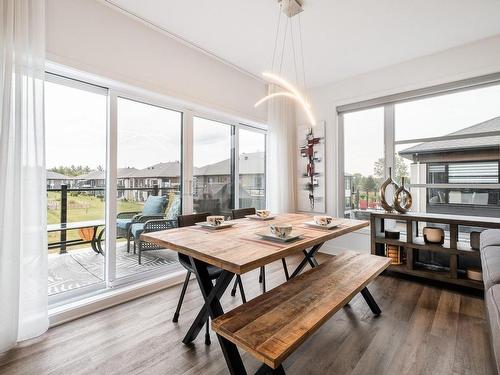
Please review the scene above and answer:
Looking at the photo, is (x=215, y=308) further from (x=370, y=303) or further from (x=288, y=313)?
(x=370, y=303)

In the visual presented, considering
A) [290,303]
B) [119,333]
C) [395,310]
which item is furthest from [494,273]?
[119,333]

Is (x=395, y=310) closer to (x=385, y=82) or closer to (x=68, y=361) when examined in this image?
(x=68, y=361)

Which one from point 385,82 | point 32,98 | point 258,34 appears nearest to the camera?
point 32,98

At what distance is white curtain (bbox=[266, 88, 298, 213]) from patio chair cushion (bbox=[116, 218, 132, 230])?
6.70 feet

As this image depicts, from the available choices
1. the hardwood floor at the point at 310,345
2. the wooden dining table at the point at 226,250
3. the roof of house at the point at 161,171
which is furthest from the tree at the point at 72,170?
the hardwood floor at the point at 310,345

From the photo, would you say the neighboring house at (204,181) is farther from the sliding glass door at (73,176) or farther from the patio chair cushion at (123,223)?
the patio chair cushion at (123,223)

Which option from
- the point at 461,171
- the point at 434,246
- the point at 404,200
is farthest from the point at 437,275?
the point at 461,171

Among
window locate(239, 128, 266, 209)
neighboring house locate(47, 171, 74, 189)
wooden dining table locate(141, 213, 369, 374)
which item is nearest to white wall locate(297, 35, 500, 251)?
window locate(239, 128, 266, 209)

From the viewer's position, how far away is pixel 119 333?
6.08 feet

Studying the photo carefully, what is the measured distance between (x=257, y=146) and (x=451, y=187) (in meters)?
2.62

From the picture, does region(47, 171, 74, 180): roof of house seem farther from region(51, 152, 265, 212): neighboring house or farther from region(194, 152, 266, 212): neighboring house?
region(194, 152, 266, 212): neighboring house

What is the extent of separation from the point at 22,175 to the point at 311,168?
3.44 m

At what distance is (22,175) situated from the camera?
1731 mm

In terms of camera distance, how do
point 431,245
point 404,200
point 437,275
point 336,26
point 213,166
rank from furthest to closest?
point 213,166 → point 404,200 → point 431,245 → point 437,275 → point 336,26
